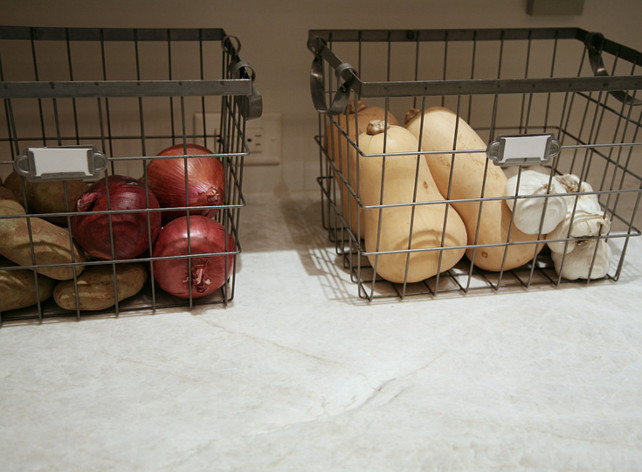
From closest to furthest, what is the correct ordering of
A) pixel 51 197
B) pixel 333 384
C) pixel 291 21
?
pixel 333 384 → pixel 51 197 → pixel 291 21

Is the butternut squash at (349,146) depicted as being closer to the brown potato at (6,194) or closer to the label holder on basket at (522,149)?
the label holder on basket at (522,149)

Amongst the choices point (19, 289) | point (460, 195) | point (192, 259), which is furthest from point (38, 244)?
point (460, 195)

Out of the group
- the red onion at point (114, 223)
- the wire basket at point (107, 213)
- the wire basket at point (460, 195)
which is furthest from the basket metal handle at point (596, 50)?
the red onion at point (114, 223)

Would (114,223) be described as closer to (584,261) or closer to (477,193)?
(477,193)

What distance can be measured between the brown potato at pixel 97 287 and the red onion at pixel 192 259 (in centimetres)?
3

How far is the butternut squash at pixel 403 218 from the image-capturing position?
2.43 feet

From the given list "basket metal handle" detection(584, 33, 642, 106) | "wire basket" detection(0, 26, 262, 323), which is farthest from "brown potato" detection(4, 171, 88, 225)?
"basket metal handle" detection(584, 33, 642, 106)

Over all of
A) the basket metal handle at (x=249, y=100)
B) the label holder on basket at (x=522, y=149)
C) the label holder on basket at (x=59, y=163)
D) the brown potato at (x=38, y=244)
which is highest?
the basket metal handle at (x=249, y=100)

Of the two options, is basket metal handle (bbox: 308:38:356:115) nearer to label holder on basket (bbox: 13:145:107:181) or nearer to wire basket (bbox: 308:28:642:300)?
wire basket (bbox: 308:28:642:300)

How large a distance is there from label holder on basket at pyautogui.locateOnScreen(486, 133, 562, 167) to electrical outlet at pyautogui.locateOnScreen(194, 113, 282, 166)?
1.42 ft

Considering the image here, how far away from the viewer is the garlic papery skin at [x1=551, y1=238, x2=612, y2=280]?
79cm

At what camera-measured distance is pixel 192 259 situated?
2.31ft

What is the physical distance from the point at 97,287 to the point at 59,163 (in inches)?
6.0

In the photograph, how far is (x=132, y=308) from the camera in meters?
0.72
